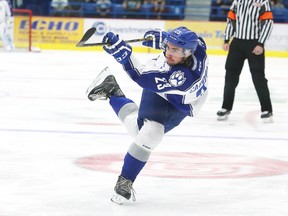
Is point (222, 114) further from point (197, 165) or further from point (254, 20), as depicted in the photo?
point (197, 165)

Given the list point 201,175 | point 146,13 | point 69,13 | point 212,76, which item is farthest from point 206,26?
point 201,175

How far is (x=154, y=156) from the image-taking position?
4.68 meters

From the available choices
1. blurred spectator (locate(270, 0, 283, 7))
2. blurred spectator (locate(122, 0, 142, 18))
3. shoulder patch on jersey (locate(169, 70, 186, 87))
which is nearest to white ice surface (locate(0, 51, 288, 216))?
shoulder patch on jersey (locate(169, 70, 186, 87))

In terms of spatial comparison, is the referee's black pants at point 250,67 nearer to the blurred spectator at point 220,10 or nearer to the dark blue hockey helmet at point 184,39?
the dark blue hockey helmet at point 184,39

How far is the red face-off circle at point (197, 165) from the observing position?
418cm

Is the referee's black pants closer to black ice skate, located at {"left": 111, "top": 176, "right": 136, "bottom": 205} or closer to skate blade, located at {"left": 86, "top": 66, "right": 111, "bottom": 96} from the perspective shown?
skate blade, located at {"left": 86, "top": 66, "right": 111, "bottom": 96}

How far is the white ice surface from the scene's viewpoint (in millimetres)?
3426

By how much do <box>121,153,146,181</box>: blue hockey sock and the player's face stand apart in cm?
48

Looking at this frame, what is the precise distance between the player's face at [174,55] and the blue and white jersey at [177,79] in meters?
0.02

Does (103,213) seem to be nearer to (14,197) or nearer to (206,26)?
(14,197)

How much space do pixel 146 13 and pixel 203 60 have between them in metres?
12.4

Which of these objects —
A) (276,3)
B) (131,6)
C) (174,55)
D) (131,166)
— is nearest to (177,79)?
(174,55)

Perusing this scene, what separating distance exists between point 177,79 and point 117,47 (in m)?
0.31

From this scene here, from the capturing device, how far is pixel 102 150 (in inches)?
190
